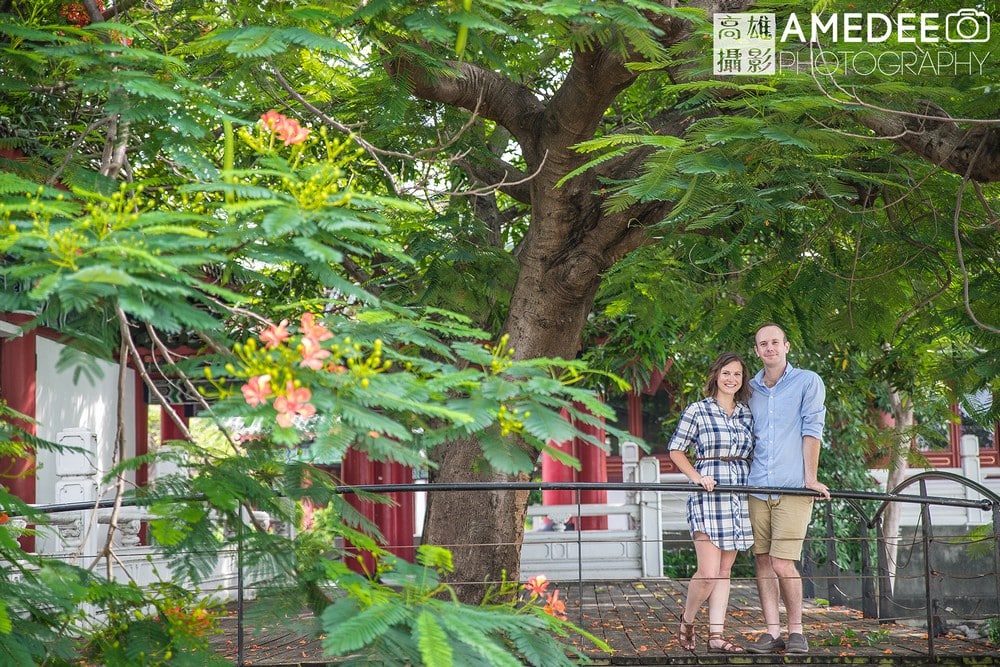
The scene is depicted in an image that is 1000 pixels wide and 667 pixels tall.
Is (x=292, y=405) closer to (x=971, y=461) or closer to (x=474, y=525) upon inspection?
(x=474, y=525)

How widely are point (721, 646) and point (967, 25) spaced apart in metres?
3.35

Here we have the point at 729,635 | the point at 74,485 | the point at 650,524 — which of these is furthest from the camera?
the point at 650,524

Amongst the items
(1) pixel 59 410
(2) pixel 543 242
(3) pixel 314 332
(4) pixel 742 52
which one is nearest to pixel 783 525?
(2) pixel 543 242

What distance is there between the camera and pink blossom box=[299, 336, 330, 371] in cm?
275

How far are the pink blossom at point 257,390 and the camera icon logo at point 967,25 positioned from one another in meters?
3.62

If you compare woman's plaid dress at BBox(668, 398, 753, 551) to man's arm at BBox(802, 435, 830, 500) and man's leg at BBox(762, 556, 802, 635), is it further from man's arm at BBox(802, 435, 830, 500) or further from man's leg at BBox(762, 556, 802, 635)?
man's arm at BBox(802, 435, 830, 500)

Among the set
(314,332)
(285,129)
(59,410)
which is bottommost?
(314,332)

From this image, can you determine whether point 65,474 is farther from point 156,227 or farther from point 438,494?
point 156,227

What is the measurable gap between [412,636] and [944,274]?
4.98 m

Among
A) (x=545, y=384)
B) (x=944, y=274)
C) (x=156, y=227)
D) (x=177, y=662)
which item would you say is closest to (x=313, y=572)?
(x=177, y=662)

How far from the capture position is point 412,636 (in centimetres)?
315

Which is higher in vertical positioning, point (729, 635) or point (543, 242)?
point (543, 242)

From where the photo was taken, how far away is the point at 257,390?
2.72 metres

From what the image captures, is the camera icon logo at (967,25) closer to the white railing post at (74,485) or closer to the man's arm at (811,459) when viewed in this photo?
the man's arm at (811,459)
